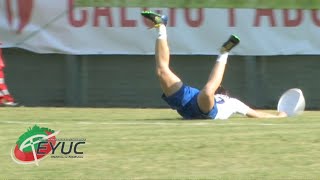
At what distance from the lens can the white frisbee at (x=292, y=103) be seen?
11.0 metres

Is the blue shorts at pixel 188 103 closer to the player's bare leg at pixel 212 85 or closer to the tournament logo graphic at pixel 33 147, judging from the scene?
the player's bare leg at pixel 212 85

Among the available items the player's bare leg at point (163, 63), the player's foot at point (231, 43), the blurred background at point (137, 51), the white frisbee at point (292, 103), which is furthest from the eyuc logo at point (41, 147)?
the blurred background at point (137, 51)

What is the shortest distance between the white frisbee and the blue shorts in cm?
130

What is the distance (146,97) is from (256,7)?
2429 millimetres

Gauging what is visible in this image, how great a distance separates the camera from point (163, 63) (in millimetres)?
10258

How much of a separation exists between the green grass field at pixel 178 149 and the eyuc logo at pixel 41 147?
0.28ft

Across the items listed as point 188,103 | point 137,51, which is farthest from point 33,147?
point 137,51

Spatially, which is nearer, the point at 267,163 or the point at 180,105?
the point at 267,163

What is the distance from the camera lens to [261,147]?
7.86m

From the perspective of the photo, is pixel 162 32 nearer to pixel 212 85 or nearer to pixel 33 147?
pixel 212 85

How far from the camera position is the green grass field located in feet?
22.1

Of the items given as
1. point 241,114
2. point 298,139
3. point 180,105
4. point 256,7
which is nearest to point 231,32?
point 256,7

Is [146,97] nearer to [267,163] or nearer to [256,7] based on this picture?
[256,7]

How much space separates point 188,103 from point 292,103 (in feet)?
5.77
